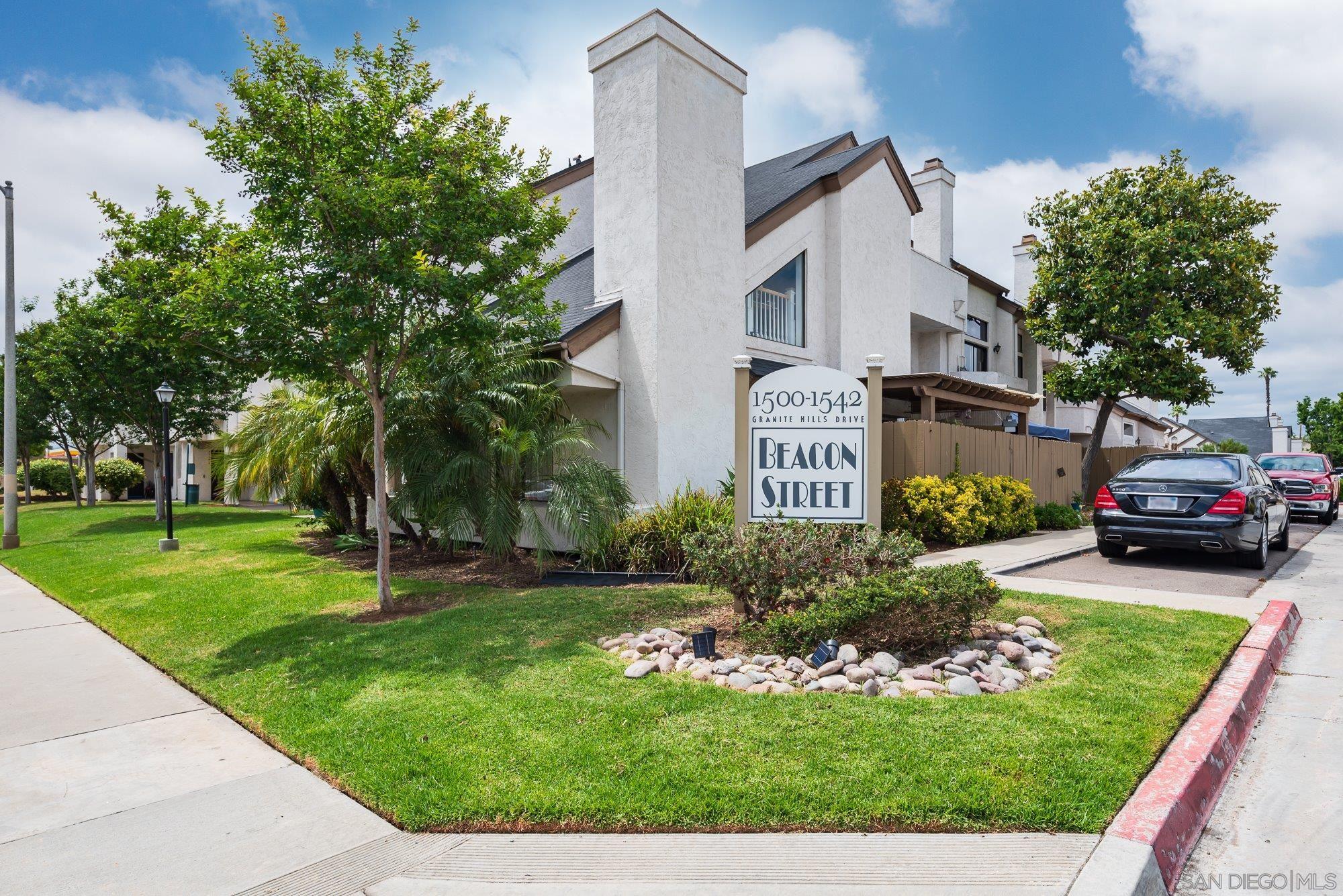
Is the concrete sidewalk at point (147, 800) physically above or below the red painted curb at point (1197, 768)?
below

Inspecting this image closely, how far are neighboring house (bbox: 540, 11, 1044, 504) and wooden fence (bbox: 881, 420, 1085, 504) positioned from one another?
38.4 inches

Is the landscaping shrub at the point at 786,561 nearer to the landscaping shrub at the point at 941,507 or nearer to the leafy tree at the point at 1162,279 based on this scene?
the landscaping shrub at the point at 941,507

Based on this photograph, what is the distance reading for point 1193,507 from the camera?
32.4 feet

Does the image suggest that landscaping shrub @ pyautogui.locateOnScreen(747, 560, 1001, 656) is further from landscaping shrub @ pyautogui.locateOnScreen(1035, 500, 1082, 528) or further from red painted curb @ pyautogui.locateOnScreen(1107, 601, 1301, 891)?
landscaping shrub @ pyautogui.locateOnScreen(1035, 500, 1082, 528)

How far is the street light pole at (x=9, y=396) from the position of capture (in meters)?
15.8

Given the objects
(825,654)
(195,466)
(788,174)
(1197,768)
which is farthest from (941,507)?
(195,466)

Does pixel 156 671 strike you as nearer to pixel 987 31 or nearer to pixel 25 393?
pixel 987 31

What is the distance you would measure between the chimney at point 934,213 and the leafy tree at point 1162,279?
3169 millimetres

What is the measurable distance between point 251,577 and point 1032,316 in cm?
1899

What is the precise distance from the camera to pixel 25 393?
2636 cm

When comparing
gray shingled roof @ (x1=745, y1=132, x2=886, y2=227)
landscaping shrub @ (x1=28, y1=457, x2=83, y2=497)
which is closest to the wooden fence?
gray shingled roof @ (x1=745, y1=132, x2=886, y2=227)

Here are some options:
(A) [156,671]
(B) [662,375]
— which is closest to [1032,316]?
(B) [662,375]

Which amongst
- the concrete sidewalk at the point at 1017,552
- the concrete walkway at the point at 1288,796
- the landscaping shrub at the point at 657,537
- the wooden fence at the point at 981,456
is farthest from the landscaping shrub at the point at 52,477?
the concrete walkway at the point at 1288,796

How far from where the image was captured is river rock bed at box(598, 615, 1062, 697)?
5.00 metres
